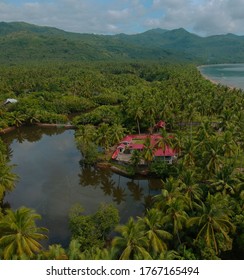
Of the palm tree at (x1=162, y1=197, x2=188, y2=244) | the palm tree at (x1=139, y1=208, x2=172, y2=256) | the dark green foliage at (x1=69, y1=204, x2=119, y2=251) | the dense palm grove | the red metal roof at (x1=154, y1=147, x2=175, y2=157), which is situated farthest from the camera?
the red metal roof at (x1=154, y1=147, x2=175, y2=157)

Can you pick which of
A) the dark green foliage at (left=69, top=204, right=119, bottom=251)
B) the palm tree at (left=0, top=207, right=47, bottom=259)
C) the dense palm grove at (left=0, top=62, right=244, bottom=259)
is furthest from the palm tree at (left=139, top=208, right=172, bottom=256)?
the palm tree at (left=0, top=207, right=47, bottom=259)

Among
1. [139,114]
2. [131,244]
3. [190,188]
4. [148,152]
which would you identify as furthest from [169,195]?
[139,114]

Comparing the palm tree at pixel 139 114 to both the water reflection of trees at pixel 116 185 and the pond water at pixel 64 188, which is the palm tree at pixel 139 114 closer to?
the pond water at pixel 64 188

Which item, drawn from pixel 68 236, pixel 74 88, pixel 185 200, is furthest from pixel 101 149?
pixel 74 88

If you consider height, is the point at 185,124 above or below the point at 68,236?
above

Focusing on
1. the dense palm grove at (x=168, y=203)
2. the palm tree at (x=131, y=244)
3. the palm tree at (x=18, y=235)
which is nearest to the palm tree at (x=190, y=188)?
the dense palm grove at (x=168, y=203)

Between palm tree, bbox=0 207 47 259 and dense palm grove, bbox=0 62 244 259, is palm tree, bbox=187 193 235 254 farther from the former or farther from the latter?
palm tree, bbox=0 207 47 259

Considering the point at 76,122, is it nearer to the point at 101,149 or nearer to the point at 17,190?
the point at 101,149
